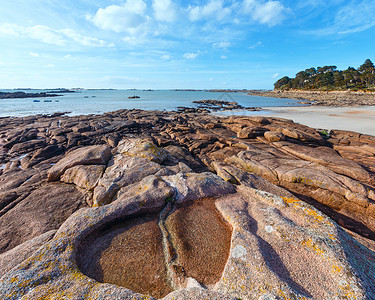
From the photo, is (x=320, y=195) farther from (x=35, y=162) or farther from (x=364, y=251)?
(x=35, y=162)

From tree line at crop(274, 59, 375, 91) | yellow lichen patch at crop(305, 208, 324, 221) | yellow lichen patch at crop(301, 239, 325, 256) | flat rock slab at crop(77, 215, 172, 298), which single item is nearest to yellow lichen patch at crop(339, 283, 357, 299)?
yellow lichen patch at crop(301, 239, 325, 256)

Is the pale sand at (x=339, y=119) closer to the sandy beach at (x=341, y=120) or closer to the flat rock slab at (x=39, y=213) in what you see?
the sandy beach at (x=341, y=120)

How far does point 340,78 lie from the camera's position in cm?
13475

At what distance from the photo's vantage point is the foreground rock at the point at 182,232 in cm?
374

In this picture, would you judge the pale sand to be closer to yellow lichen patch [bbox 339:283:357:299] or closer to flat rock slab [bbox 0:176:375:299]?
flat rock slab [bbox 0:176:375:299]

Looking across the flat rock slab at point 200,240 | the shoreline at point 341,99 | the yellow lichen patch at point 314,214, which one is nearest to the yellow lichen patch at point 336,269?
the yellow lichen patch at point 314,214

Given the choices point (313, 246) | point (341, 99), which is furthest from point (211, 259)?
point (341, 99)

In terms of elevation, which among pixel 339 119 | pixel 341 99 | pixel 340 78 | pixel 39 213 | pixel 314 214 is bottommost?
pixel 341 99

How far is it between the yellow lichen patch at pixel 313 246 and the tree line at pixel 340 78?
142 meters

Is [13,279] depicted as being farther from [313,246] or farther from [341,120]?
[341,120]

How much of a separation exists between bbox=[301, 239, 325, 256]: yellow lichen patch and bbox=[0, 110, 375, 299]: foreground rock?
0.08ft

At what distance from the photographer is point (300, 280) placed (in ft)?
12.7

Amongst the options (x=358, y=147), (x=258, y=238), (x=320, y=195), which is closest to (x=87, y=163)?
(x=258, y=238)

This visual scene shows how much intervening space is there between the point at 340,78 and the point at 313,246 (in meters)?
182
